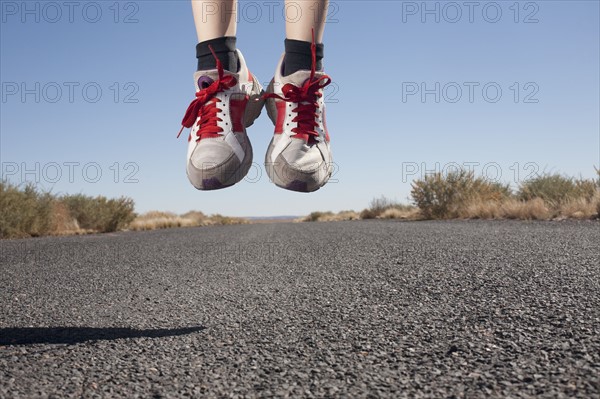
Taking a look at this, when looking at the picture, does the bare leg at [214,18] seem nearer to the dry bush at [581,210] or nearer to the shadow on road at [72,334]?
the shadow on road at [72,334]

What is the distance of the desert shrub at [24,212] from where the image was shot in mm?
9953

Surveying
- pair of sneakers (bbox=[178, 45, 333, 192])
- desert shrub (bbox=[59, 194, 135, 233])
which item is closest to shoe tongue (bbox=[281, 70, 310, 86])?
pair of sneakers (bbox=[178, 45, 333, 192])

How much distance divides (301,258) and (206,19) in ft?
7.98

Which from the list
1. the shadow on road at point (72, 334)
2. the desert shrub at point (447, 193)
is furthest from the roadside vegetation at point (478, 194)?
the shadow on road at point (72, 334)

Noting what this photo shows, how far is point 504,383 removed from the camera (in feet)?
4.71

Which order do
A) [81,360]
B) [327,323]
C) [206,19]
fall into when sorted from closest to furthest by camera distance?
1. [81,360]
2. [327,323]
3. [206,19]

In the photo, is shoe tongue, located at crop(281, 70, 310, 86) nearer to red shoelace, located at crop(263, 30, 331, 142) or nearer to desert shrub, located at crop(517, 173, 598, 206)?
red shoelace, located at crop(263, 30, 331, 142)

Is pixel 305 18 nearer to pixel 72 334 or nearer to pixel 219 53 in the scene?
pixel 219 53

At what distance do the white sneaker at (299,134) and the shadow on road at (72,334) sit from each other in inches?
31.8

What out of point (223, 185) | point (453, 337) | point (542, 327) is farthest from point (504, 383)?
point (223, 185)

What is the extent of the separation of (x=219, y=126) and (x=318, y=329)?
1.10m

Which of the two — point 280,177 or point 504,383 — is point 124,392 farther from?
point 280,177

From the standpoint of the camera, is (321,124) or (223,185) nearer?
(223,185)

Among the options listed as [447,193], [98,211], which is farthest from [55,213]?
[447,193]
